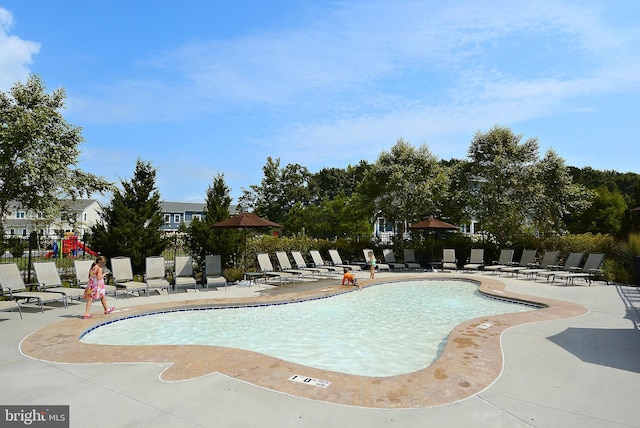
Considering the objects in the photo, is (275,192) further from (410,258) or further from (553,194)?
(553,194)

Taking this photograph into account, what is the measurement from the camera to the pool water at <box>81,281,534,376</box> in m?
6.13

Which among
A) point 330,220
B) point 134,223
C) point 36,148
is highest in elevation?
point 36,148

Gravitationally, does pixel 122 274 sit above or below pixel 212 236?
below

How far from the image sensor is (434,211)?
21.2m

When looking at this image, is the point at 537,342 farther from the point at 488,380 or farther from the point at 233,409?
the point at 233,409

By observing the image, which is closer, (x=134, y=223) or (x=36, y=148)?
(x=36, y=148)

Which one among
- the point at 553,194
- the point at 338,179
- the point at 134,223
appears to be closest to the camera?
the point at 134,223

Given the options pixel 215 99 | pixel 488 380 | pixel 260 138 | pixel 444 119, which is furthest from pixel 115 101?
pixel 488 380

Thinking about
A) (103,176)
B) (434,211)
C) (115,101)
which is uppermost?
(115,101)

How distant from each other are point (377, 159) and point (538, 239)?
9.06 m

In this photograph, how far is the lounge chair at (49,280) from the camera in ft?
30.7

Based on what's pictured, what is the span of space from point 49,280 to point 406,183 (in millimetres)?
Answer: 16324

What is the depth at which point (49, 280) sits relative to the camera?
9688 mm

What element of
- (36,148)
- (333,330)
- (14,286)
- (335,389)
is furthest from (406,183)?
(335,389)
